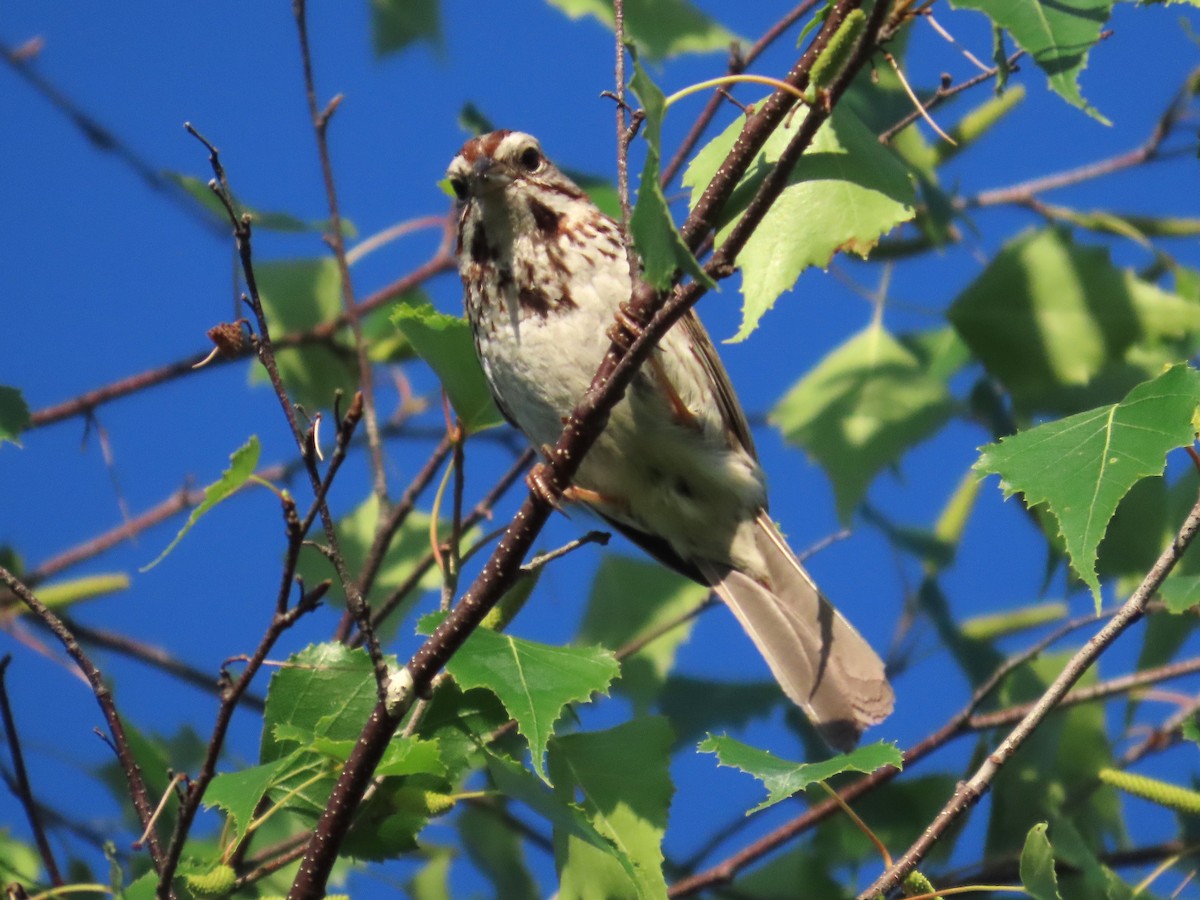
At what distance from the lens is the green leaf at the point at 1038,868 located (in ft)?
7.50

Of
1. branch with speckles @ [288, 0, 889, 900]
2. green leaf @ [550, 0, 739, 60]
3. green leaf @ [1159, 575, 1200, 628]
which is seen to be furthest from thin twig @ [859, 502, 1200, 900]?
green leaf @ [550, 0, 739, 60]

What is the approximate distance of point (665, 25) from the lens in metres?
4.31

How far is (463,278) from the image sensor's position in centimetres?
381

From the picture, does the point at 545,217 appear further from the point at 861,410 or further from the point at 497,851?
the point at 497,851

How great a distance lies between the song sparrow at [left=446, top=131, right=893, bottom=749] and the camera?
3580mm

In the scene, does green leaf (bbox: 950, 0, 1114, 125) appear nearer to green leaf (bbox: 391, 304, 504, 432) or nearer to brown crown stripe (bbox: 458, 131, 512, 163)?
green leaf (bbox: 391, 304, 504, 432)

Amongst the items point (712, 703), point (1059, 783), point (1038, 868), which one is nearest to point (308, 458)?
point (1038, 868)

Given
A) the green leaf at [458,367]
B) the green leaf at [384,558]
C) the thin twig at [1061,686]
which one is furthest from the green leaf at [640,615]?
the thin twig at [1061,686]

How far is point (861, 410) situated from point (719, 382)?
46 cm

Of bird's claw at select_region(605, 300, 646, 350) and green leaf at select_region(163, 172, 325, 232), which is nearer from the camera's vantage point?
bird's claw at select_region(605, 300, 646, 350)

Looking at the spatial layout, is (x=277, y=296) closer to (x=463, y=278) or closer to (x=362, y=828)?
(x=463, y=278)

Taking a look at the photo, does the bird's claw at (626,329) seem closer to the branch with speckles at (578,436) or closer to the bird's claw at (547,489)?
the branch with speckles at (578,436)

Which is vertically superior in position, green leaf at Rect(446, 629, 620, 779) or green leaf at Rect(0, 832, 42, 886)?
green leaf at Rect(446, 629, 620, 779)

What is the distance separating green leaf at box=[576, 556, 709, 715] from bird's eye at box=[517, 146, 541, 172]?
1324 millimetres
